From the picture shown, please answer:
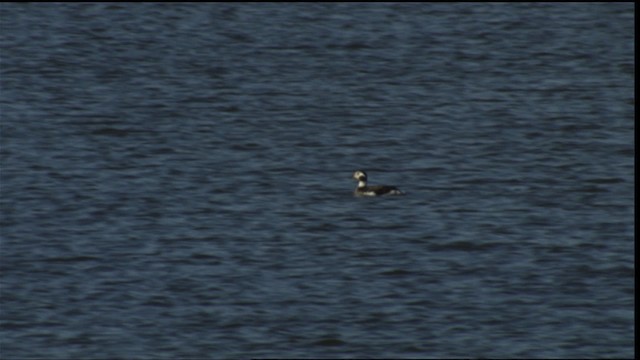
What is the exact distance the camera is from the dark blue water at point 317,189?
17.4 metres

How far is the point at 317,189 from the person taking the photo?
78.0ft

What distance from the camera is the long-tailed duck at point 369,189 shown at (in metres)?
23.1

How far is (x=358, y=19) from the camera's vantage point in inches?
1592

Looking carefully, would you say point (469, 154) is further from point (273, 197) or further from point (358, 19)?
point (358, 19)

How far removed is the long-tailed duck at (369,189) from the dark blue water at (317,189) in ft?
0.46

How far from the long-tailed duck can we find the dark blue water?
0.14m

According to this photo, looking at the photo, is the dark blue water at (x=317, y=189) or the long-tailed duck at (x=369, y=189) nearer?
the dark blue water at (x=317, y=189)

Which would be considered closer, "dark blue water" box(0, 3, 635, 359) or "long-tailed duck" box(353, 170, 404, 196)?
"dark blue water" box(0, 3, 635, 359)

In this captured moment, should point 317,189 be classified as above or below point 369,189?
below

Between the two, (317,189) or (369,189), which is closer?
(369,189)

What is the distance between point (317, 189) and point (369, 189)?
0.94 meters

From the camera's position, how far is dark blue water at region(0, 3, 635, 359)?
17.4 meters

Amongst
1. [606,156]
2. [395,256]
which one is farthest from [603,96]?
[395,256]

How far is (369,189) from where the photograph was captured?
75.9 ft
